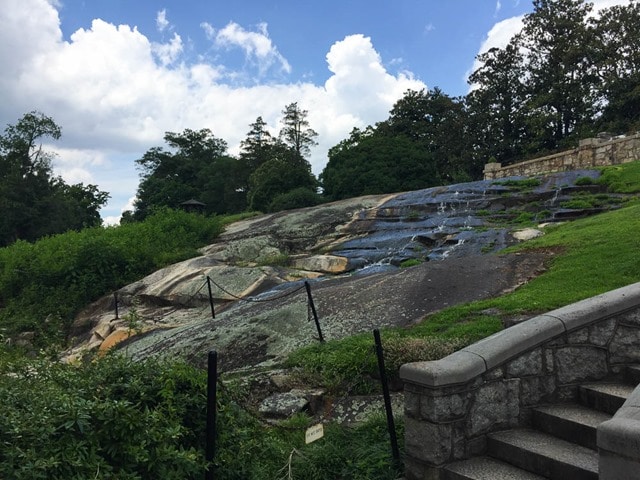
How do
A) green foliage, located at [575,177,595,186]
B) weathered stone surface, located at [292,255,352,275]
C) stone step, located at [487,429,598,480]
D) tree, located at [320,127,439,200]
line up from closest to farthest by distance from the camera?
stone step, located at [487,429,598,480], weathered stone surface, located at [292,255,352,275], green foliage, located at [575,177,595,186], tree, located at [320,127,439,200]

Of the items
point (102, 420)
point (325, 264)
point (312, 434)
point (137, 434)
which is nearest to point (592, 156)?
point (325, 264)

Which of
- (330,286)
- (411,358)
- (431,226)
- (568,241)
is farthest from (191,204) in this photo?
(411,358)

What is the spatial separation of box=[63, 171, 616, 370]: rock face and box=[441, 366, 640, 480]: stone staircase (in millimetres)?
3706

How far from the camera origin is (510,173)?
100 feet

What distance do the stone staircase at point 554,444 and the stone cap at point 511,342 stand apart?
1.79 ft

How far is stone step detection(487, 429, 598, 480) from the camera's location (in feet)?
11.4

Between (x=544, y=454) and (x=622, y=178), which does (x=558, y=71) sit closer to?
(x=622, y=178)

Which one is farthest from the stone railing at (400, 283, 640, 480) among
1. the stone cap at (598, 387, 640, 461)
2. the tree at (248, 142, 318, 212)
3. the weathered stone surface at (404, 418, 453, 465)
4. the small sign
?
the tree at (248, 142, 318, 212)

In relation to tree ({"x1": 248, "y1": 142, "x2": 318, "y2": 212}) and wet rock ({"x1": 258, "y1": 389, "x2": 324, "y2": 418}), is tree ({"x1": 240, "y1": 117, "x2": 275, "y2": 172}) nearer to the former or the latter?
tree ({"x1": 248, "y1": 142, "x2": 318, "y2": 212})

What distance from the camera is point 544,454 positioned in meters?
3.66

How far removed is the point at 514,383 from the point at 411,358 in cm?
142

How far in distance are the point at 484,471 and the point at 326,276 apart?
1053 cm

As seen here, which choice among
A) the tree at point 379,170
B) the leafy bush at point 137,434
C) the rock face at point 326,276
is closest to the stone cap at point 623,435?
the leafy bush at point 137,434

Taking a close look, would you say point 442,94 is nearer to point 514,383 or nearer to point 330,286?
point 330,286
